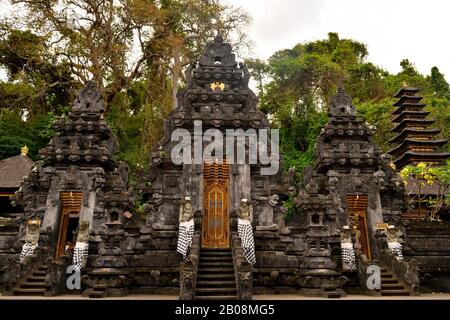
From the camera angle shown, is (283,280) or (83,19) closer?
(283,280)

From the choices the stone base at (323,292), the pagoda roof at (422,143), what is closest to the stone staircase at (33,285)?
the stone base at (323,292)

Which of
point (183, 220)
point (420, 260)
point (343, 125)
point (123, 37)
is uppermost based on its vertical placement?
point (123, 37)

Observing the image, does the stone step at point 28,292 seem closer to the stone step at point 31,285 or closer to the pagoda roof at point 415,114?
the stone step at point 31,285

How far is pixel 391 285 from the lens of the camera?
1155 cm

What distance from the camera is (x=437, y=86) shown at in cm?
3819

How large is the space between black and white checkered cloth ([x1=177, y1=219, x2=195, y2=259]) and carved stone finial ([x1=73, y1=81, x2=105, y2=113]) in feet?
22.9

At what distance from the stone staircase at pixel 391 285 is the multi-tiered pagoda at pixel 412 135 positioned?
49.9ft

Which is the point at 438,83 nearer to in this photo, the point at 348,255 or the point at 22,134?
the point at 348,255

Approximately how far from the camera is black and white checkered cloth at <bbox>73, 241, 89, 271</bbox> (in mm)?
11625
